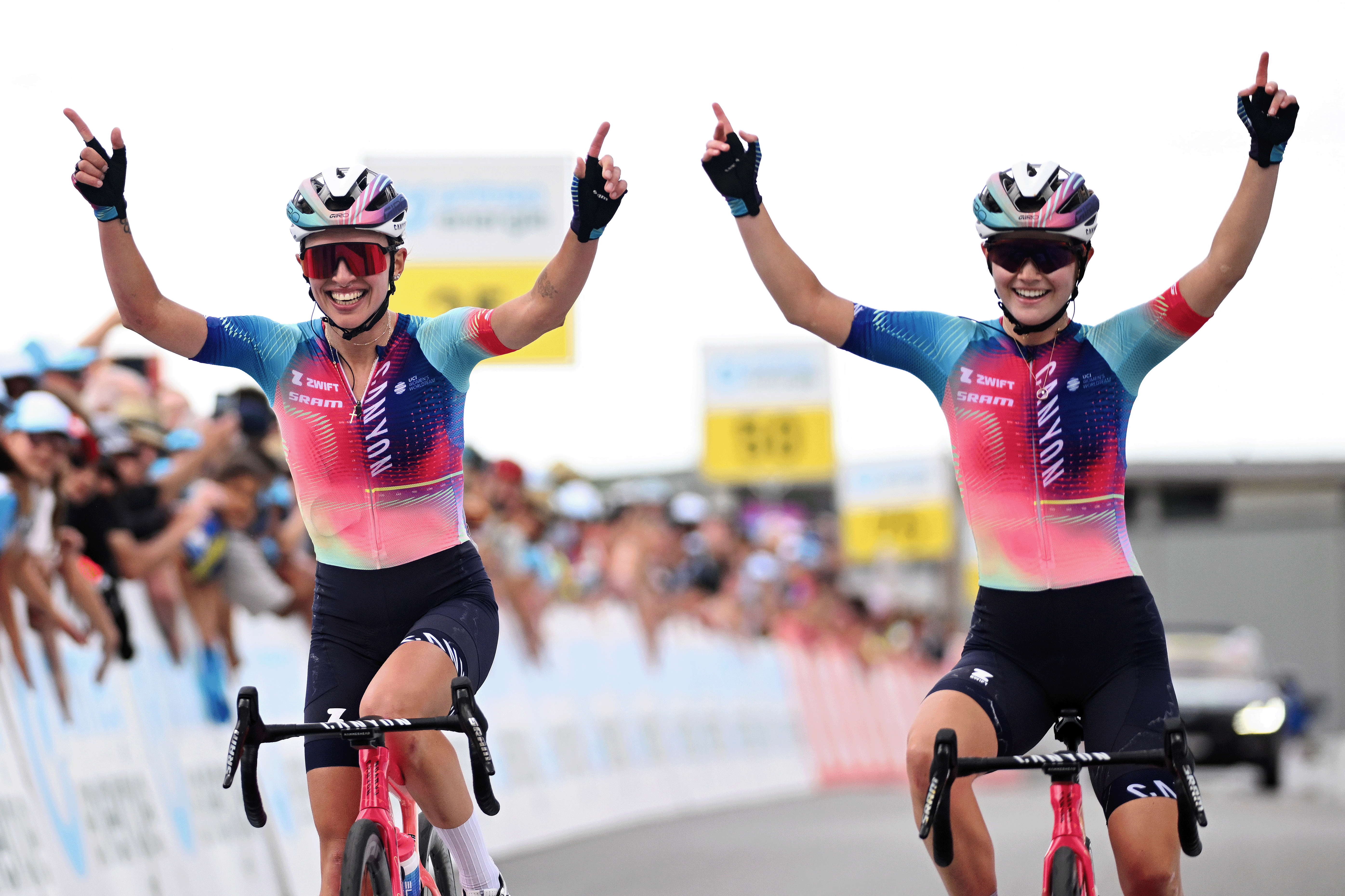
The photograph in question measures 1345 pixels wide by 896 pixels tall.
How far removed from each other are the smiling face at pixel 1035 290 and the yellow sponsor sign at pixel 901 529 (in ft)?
97.8

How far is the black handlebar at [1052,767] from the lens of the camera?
522 cm

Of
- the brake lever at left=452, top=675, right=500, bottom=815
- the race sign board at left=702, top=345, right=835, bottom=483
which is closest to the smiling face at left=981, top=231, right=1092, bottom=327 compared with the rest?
the brake lever at left=452, top=675, right=500, bottom=815

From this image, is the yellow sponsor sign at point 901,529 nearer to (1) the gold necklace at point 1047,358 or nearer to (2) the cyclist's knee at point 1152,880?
(1) the gold necklace at point 1047,358

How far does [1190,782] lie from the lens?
533 centimetres

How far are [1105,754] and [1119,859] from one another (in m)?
0.38

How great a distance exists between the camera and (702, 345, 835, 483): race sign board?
27.0m

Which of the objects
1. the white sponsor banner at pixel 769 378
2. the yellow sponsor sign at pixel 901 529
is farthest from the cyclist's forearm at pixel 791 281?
the yellow sponsor sign at pixel 901 529

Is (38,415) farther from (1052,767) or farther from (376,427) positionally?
(1052,767)

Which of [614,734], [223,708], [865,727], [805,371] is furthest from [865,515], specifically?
[223,708]

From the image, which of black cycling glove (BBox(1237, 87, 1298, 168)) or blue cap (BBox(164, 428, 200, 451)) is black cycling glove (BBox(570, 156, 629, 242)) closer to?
black cycling glove (BBox(1237, 87, 1298, 168))

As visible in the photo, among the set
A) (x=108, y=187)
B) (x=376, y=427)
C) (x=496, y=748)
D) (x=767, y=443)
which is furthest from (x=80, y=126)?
(x=767, y=443)

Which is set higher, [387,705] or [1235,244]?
[1235,244]

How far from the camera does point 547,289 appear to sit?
6.45m

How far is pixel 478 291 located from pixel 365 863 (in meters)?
10.1
